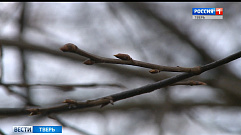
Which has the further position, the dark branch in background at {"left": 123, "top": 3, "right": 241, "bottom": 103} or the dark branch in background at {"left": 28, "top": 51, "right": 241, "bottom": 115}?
the dark branch in background at {"left": 123, "top": 3, "right": 241, "bottom": 103}

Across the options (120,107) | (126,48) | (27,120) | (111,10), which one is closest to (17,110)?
(27,120)

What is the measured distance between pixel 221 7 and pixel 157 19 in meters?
0.34

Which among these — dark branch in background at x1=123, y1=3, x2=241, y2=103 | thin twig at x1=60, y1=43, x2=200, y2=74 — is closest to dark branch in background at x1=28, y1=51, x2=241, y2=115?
thin twig at x1=60, y1=43, x2=200, y2=74

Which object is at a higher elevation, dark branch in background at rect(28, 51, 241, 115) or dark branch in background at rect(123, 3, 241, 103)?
dark branch in background at rect(123, 3, 241, 103)

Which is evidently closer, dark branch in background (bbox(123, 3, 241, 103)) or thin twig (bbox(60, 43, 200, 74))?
thin twig (bbox(60, 43, 200, 74))

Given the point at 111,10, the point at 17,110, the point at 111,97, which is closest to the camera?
the point at 111,97

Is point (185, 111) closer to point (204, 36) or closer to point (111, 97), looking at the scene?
point (204, 36)

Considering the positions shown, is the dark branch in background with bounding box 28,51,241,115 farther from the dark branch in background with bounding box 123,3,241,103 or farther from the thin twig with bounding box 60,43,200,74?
the dark branch in background with bounding box 123,3,241,103

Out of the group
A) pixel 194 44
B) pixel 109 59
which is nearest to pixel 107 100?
pixel 109 59

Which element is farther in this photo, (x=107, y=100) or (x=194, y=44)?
(x=194, y=44)

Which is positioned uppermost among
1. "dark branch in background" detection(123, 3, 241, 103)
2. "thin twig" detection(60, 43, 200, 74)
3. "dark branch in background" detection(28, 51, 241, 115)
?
"dark branch in background" detection(123, 3, 241, 103)

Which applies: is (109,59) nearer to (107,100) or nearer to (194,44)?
(107,100)

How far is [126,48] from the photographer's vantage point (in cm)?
147

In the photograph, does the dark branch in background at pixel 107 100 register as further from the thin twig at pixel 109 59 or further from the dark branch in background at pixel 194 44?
the dark branch in background at pixel 194 44
